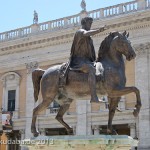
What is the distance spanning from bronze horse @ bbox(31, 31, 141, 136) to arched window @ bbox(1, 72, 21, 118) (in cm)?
1781

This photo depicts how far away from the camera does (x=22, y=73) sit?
2553 cm

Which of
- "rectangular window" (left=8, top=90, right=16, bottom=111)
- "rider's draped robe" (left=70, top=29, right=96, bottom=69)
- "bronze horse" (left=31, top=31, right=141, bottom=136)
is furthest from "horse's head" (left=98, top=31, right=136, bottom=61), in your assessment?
"rectangular window" (left=8, top=90, right=16, bottom=111)

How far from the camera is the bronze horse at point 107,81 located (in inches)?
276

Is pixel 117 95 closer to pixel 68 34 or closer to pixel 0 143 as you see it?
pixel 68 34

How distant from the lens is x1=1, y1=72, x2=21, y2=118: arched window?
25.2 m

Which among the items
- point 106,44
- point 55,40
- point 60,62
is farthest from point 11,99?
point 106,44

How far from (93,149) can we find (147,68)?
579 inches

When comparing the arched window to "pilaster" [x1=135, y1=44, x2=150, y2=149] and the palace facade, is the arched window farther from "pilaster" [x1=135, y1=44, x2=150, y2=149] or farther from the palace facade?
"pilaster" [x1=135, y1=44, x2=150, y2=149]

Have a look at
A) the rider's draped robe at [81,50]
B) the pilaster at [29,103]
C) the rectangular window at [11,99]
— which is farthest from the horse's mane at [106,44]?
the rectangular window at [11,99]

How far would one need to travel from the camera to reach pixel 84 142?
653cm

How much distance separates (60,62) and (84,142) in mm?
17445

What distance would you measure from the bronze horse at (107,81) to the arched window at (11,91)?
17805 mm

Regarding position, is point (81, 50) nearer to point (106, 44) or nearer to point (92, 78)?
point (106, 44)

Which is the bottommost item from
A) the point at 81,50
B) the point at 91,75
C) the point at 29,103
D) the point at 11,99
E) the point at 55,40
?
the point at 29,103
